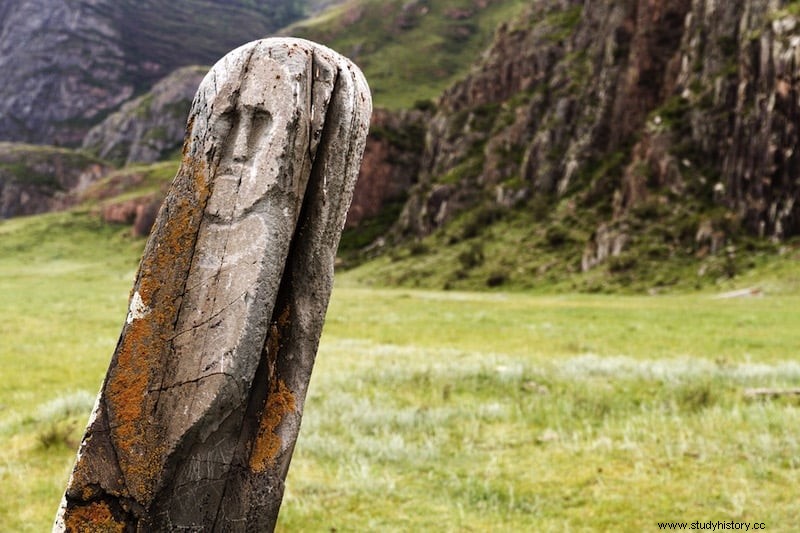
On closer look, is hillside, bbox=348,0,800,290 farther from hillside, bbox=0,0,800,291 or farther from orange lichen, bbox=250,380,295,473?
orange lichen, bbox=250,380,295,473

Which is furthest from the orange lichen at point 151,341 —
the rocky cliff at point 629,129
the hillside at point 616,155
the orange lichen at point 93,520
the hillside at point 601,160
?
the rocky cliff at point 629,129

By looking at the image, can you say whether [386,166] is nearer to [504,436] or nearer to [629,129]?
[629,129]

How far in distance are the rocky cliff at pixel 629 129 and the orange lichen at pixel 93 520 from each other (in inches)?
2703

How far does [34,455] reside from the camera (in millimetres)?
9906

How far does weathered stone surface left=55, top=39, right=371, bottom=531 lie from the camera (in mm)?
4023

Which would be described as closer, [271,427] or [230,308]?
[230,308]

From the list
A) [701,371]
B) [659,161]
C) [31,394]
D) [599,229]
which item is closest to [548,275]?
[599,229]

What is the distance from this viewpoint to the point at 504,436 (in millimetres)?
10930

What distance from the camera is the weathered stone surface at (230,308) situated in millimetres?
4023

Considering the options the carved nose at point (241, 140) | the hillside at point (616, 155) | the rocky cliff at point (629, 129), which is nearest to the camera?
the carved nose at point (241, 140)

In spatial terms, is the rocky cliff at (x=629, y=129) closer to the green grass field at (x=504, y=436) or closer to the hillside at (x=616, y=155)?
the hillside at (x=616, y=155)

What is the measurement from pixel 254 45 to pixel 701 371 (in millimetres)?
14785

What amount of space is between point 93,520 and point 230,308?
160cm

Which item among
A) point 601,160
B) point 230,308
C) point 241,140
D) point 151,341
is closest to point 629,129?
point 601,160
